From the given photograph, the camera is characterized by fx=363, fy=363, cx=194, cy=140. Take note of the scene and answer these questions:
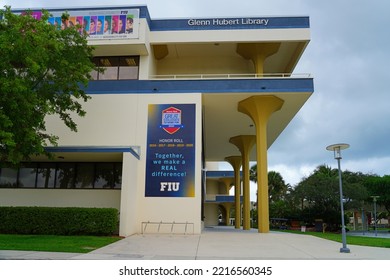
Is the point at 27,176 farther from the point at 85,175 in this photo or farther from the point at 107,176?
the point at 107,176

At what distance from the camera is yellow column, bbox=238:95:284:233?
69.9 ft

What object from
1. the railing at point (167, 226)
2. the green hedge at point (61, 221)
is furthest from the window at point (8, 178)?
the railing at point (167, 226)

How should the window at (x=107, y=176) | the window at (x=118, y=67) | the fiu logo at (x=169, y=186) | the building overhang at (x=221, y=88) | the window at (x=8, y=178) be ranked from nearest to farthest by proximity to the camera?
the fiu logo at (x=169, y=186), the window at (x=107, y=176), the window at (x=8, y=178), the building overhang at (x=221, y=88), the window at (x=118, y=67)

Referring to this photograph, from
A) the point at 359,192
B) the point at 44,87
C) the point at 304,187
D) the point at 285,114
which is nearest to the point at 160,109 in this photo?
the point at 44,87

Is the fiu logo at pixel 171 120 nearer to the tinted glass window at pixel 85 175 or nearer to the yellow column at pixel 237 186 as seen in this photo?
the tinted glass window at pixel 85 175

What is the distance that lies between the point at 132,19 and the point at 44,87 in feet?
27.4

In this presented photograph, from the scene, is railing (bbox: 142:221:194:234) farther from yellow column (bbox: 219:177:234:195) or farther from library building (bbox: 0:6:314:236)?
yellow column (bbox: 219:177:234:195)

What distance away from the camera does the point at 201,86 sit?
21.4 meters

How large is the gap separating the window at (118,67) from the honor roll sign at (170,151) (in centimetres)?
289

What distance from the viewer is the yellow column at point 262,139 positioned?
21.3 meters

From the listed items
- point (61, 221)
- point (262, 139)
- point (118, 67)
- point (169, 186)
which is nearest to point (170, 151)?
point (169, 186)

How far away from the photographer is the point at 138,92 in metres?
21.4

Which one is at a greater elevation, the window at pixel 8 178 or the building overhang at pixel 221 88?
the building overhang at pixel 221 88

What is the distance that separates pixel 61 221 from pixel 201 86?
1060 centimetres
